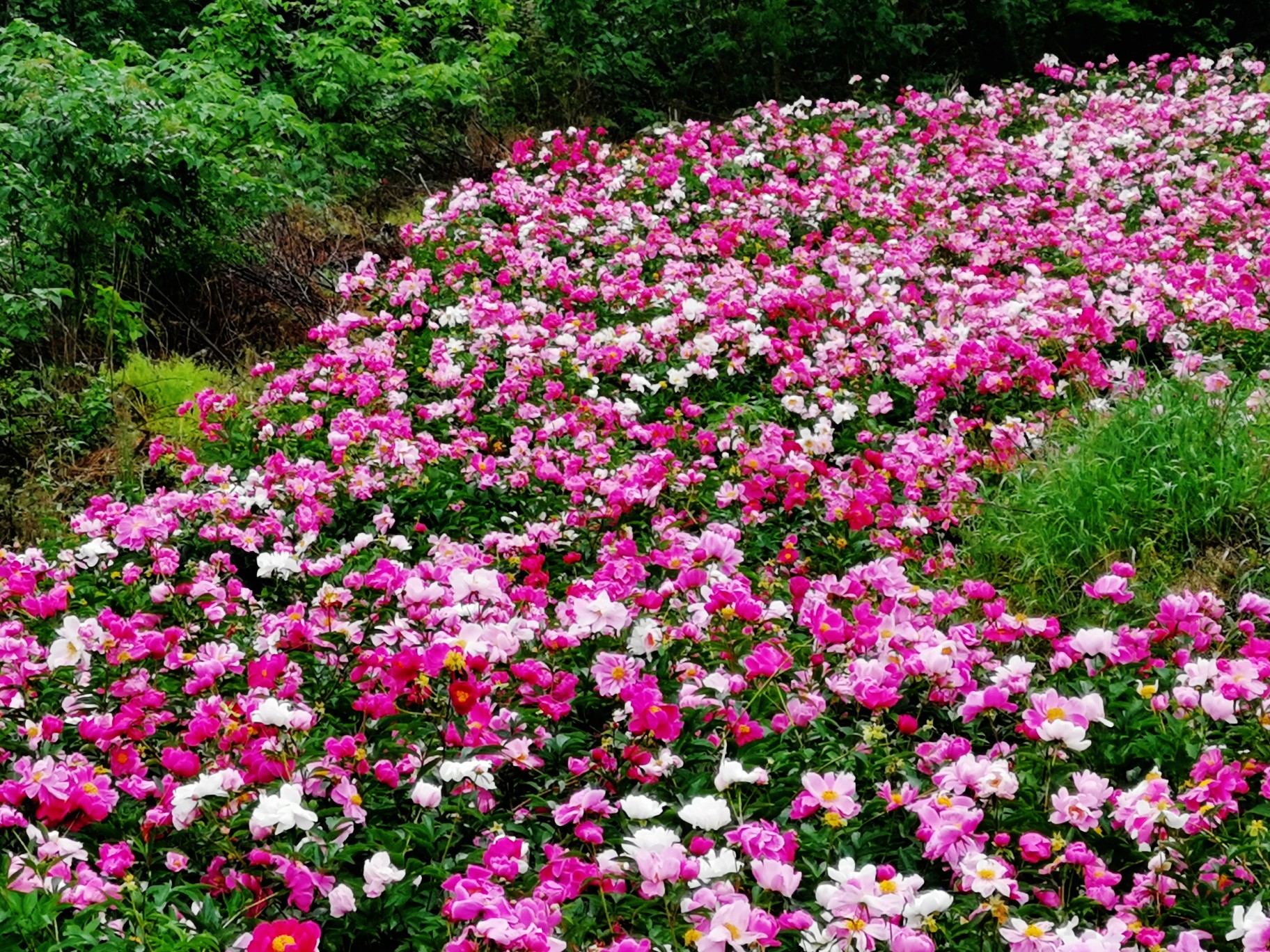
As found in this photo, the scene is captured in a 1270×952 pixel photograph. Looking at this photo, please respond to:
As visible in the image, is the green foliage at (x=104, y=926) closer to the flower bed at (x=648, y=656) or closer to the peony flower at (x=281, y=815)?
the flower bed at (x=648, y=656)

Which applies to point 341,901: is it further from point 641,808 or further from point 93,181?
point 93,181

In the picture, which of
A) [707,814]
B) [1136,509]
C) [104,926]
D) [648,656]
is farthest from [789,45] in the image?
[104,926]

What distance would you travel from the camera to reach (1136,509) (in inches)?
128

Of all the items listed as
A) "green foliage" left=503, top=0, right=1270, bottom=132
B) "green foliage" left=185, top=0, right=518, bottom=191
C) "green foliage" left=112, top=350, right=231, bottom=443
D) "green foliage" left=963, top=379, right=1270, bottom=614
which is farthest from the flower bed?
"green foliage" left=503, top=0, right=1270, bottom=132

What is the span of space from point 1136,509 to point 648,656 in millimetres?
1687

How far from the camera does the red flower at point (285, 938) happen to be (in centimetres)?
161

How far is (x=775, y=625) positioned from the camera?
2668 mm

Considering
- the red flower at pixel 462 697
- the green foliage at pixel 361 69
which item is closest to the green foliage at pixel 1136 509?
the red flower at pixel 462 697

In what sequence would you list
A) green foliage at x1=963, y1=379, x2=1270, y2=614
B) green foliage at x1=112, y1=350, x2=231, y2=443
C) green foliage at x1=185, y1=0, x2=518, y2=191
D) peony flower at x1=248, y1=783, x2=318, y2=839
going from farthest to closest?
green foliage at x1=185, y1=0, x2=518, y2=191 < green foliage at x1=112, y1=350, x2=231, y2=443 < green foliage at x1=963, y1=379, x2=1270, y2=614 < peony flower at x1=248, y1=783, x2=318, y2=839

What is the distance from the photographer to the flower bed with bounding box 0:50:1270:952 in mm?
1897

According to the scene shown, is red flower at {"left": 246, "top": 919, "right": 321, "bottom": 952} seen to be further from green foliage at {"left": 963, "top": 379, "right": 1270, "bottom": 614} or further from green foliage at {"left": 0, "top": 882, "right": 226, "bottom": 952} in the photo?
green foliage at {"left": 963, "top": 379, "right": 1270, "bottom": 614}

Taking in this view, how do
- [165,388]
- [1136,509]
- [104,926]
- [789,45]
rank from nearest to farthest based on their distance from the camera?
[104,926] → [1136,509] → [165,388] → [789,45]

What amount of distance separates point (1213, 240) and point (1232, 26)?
5.55m

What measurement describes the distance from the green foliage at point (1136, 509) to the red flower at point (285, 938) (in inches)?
84.5
